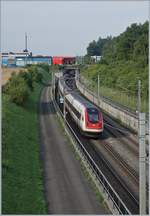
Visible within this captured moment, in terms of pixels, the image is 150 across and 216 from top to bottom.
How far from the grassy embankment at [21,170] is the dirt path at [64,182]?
51 centimetres

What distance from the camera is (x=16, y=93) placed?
54.8 metres

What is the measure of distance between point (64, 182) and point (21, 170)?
Result: 9.81ft

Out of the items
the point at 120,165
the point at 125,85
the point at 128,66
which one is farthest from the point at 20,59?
the point at 120,165

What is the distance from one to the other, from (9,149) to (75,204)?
33.0ft

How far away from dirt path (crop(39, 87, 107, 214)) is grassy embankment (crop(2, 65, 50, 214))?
0.51m

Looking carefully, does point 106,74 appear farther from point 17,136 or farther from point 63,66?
point 63,66

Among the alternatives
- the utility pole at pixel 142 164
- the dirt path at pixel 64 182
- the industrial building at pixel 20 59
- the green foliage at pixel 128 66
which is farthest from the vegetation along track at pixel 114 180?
the industrial building at pixel 20 59

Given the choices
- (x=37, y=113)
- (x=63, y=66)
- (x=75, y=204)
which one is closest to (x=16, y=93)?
(x=37, y=113)

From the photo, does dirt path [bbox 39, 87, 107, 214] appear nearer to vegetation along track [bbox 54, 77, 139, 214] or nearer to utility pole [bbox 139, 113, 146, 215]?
vegetation along track [bbox 54, 77, 139, 214]

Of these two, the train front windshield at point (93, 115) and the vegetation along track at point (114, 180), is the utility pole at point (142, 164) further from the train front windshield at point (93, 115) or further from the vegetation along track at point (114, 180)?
the train front windshield at point (93, 115)

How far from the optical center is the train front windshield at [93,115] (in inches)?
1398

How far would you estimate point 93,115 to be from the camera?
35.8 m

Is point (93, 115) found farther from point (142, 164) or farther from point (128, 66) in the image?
point (128, 66)

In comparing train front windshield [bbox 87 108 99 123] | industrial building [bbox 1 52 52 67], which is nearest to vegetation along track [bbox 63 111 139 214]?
train front windshield [bbox 87 108 99 123]
